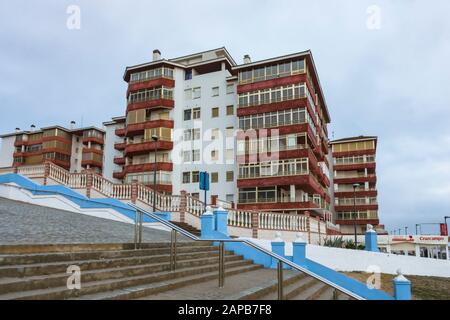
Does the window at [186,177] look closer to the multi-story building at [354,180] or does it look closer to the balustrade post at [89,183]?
the balustrade post at [89,183]

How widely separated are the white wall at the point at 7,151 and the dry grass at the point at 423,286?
240ft

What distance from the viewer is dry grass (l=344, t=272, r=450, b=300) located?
1352 cm

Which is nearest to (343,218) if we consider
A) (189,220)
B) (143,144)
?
(143,144)

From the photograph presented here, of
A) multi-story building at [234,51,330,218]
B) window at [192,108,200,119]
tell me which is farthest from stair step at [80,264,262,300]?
window at [192,108,200,119]

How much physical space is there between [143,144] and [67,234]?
32.4 m

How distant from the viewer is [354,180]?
201 feet

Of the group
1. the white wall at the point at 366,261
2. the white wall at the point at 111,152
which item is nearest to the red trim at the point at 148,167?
the white wall at the point at 111,152

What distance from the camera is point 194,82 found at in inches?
1644

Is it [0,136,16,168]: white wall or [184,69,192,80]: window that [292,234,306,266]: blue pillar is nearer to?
[184,69,192,80]: window

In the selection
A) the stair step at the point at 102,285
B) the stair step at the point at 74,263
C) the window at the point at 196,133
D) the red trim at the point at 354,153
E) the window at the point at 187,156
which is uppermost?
the red trim at the point at 354,153

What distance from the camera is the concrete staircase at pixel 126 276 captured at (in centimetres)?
527

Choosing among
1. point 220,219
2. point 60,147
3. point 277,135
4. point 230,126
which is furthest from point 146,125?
point 60,147

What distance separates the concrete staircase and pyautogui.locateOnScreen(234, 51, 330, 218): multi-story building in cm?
2436

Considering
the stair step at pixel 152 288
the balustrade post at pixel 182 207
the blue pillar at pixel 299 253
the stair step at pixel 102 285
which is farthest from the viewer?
the balustrade post at pixel 182 207
